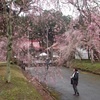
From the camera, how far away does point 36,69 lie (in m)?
14.7

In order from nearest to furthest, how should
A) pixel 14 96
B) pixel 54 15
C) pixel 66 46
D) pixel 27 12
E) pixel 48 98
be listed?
pixel 14 96
pixel 54 15
pixel 48 98
pixel 27 12
pixel 66 46

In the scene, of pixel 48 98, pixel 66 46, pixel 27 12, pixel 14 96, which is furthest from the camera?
pixel 66 46

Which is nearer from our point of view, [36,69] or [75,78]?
[36,69]

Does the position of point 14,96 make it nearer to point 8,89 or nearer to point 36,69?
point 8,89

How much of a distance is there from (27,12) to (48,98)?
5.01 m

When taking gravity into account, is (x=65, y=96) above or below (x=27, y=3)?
below

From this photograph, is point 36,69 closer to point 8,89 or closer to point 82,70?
point 8,89

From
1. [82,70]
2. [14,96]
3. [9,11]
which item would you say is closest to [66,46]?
[82,70]

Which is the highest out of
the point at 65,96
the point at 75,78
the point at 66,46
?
the point at 66,46

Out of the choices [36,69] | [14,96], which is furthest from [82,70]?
[14,96]

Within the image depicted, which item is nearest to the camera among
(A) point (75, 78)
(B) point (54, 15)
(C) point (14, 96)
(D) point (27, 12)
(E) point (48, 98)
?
(C) point (14, 96)

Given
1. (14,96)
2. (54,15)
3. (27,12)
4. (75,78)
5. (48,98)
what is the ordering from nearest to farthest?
(14,96) < (54,15) < (48,98) < (27,12) < (75,78)

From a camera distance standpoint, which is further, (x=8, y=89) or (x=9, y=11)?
(x=9, y=11)

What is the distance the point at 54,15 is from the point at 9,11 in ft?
9.41
